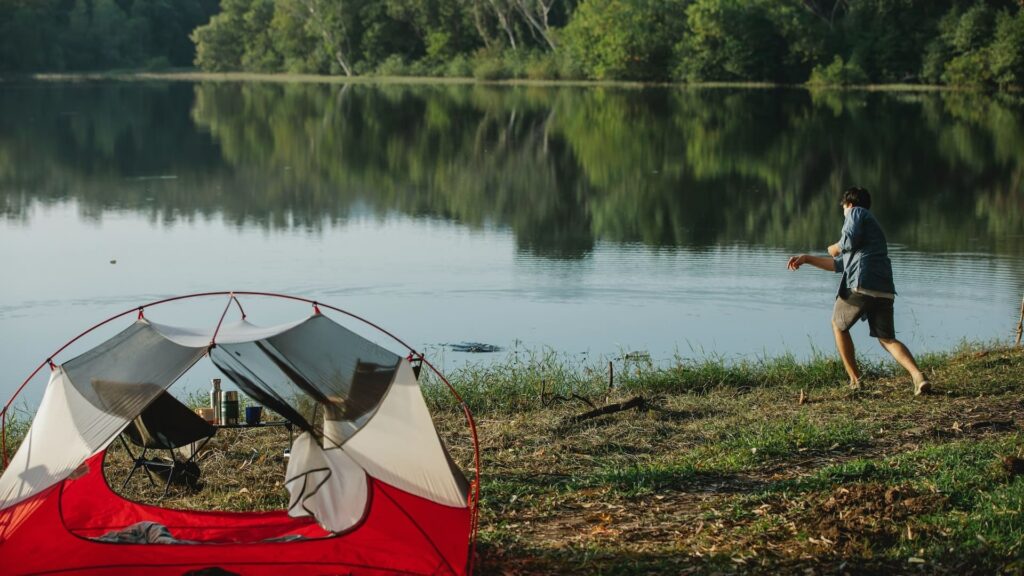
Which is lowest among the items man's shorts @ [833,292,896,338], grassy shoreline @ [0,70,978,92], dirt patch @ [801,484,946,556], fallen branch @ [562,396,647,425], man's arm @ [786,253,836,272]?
fallen branch @ [562,396,647,425]

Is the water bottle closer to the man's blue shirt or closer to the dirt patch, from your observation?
the dirt patch

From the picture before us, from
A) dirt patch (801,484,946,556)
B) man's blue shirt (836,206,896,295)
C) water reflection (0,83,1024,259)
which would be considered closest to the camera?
dirt patch (801,484,946,556)

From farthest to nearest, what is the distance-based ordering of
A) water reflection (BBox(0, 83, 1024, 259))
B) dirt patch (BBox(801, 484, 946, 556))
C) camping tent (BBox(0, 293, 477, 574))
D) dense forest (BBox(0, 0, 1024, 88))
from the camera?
1. dense forest (BBox(0, 0, 1024, 88))
2. water reflection (BBox(0, 83, 1024, 259))
3. camping tent (BBox(0, 293, 477, 574))
4. dirt patch (BBox(801, 484, 946, 556))

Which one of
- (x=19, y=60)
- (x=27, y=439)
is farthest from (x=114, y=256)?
(x=19, y=60)

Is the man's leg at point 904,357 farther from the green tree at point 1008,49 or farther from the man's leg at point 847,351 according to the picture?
the green tree at point 1008,49

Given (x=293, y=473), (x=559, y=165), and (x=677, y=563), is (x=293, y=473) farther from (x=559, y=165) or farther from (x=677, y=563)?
(x=559, y=165)

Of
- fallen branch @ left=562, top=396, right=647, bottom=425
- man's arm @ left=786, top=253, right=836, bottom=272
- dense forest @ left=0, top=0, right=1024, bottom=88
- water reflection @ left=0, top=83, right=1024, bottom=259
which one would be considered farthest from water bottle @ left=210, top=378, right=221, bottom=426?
dense forest @ left=0, top=0, right=1024, bottom=88

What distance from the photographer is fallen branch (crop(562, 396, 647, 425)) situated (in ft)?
27.1

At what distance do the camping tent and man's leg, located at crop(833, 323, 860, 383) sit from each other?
3763 millimetres

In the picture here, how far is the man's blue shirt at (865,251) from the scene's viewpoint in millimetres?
8609

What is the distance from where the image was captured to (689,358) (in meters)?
11.3

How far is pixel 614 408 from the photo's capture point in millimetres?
8469

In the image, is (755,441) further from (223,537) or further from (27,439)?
(27,439)

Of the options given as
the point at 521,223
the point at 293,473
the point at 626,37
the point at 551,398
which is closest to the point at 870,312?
the point at 551,398
